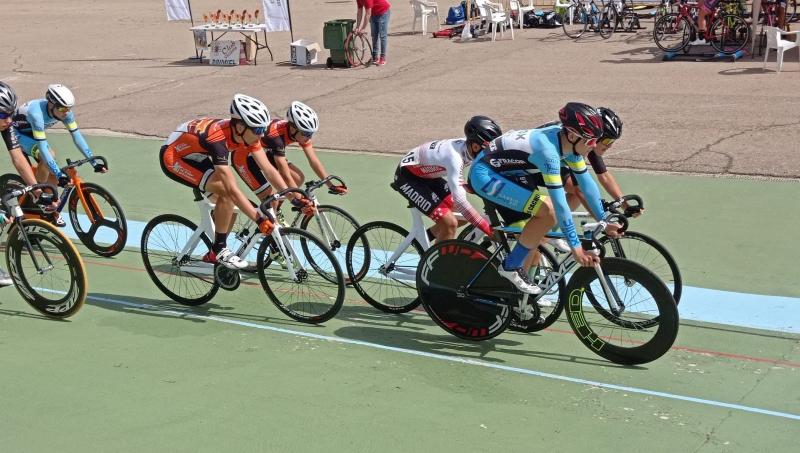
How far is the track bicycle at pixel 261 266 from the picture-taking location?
767 cm

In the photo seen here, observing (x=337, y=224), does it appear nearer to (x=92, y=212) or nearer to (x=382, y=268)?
(x=382, y=268)

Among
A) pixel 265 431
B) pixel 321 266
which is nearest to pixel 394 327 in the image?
pixel 321 266

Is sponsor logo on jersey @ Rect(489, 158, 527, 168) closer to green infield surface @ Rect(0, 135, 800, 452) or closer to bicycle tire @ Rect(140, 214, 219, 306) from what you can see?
green infield surface @ Rect(0, 135, 800, 452)

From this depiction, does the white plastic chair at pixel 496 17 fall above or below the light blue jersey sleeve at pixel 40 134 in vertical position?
below

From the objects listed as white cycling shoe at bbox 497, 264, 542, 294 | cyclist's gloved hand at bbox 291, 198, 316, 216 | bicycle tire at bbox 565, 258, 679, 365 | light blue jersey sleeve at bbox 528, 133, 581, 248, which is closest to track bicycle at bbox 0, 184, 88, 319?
cyclist's gloved hand at bbox 291, 198, 316, 216

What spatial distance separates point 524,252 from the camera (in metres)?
6.92

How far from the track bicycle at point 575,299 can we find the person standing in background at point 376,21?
42.7ft

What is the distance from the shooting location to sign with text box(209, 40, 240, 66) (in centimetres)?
2145

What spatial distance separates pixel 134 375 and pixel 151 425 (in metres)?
0.87

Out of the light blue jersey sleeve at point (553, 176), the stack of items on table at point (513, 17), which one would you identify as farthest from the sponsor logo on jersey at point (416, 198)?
the stack of items on table at point (513, 17)

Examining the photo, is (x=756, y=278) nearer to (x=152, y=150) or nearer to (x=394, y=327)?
(x=394, y=327)

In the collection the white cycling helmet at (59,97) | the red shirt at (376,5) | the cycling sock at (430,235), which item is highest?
the white cycling helmet at (59,97)

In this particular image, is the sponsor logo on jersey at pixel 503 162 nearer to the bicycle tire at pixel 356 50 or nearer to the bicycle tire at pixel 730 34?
the bicycle tire at pixel 730 34

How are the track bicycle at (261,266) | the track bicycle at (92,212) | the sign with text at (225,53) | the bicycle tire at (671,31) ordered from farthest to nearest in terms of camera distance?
the sign with text at (225,53) < the bicycle tire at (671,31) < the track bicycle at (92,212) < the track bicycle at (261,266)
